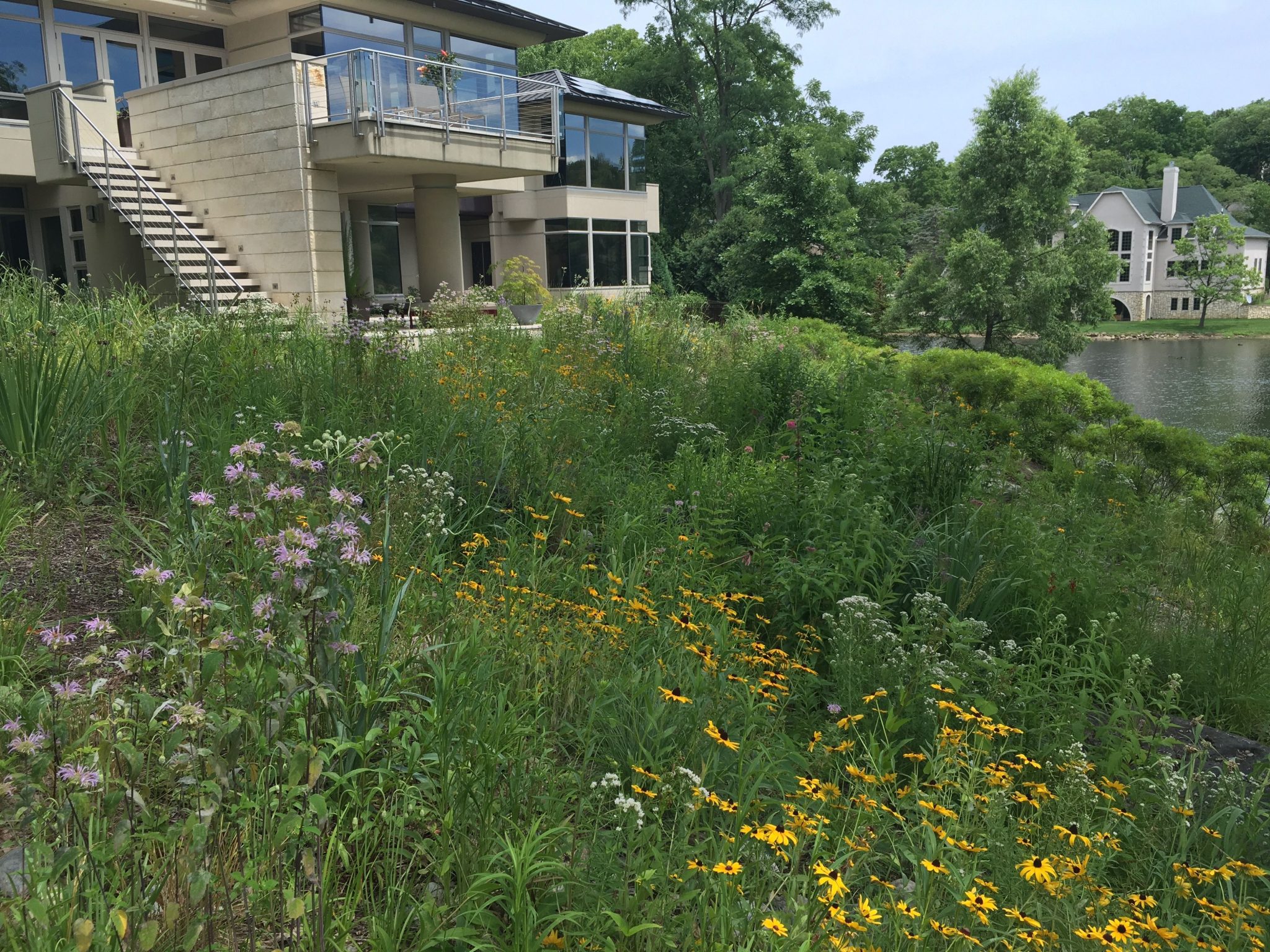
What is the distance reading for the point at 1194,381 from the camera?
26188 mm

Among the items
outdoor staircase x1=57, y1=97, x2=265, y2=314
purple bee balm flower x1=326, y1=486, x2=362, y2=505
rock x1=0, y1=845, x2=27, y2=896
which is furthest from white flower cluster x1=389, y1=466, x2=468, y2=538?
outdoor staircase x1=57, y1=97, x2=265, y2=314

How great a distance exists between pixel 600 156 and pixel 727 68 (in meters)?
15.6

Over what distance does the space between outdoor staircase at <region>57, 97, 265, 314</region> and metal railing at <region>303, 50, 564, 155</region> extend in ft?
9.85

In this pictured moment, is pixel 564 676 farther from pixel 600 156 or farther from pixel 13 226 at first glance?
pixel 600 156

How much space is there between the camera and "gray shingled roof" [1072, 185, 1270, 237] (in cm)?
6372

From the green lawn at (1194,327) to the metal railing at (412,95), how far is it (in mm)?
39159

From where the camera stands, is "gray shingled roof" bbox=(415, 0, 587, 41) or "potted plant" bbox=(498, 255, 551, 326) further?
"gray shingled roof" bbox=(415, 0, 587, 41)

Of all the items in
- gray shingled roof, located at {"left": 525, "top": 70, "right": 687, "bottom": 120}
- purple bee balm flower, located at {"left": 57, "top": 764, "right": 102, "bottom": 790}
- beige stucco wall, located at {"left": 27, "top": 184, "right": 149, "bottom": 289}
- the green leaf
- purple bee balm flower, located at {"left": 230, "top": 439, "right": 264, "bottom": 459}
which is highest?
gray shingled roof, located at {"left": 525, "top": 70, "right": 687, "bottom": 120}

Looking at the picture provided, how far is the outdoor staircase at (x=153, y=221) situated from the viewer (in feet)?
54.3

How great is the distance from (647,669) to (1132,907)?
1.74 meters

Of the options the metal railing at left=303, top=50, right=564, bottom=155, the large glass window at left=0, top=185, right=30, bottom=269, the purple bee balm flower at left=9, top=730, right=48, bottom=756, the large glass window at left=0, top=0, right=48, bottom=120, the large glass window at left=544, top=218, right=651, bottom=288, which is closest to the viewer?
the purple bee balm flower at left=9, top=730, right=48, bottom=756

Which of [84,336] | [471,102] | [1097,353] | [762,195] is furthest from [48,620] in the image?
[1097,353]

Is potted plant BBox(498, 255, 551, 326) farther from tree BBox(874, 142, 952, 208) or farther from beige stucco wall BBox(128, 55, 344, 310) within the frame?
tree BBox(874, 142, 952, 208)

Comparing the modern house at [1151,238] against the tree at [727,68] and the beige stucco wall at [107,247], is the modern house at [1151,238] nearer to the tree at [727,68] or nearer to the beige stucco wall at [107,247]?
the tree at [727,68]
